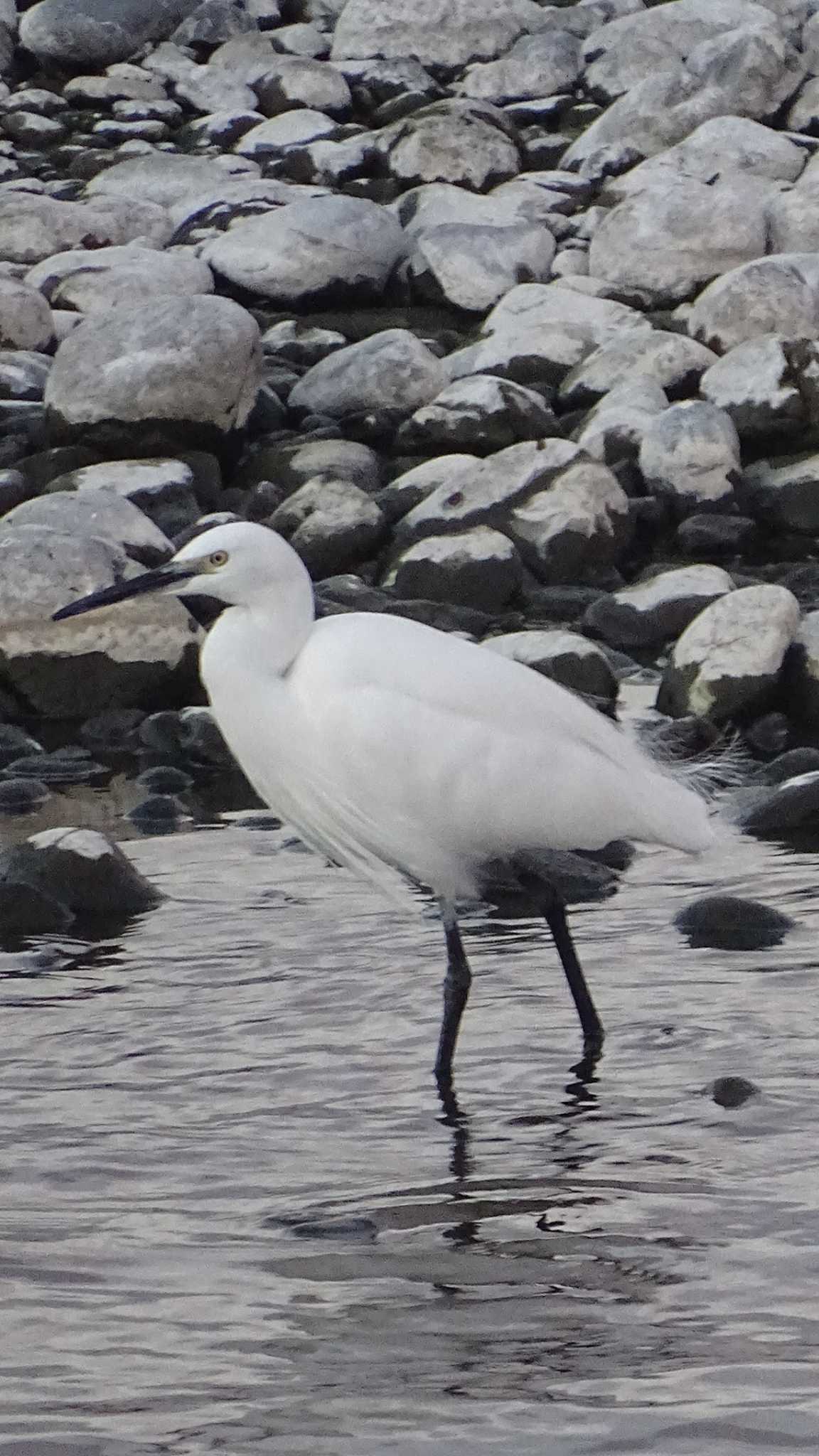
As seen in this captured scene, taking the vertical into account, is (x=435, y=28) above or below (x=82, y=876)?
above

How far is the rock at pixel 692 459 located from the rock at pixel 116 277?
3909 millimetres

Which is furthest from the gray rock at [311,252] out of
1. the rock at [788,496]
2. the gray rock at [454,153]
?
the rock at [788,496]

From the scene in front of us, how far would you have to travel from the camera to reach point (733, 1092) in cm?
550

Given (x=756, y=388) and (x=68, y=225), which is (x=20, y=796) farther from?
(x=68, y=225)

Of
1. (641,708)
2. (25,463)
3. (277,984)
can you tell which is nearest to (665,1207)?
(277,984)

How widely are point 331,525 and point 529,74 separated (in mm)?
11155

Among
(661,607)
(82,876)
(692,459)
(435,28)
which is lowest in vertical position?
(661,607)

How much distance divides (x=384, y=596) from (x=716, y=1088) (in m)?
5.60

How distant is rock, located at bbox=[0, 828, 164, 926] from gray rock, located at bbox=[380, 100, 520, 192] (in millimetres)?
12511

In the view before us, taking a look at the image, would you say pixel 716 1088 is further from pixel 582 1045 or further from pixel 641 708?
pixel 641 708

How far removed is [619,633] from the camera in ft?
35.0

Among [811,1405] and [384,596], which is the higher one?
[811,1405]

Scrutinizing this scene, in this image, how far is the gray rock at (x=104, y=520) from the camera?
418 inches

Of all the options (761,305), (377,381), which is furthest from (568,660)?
(761,305)
